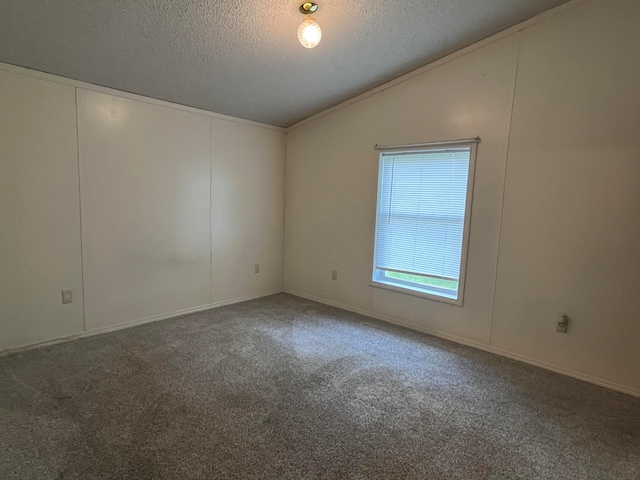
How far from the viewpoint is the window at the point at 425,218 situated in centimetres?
310

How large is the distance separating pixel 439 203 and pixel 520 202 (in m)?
0.69

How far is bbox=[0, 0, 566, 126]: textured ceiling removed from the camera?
218cm

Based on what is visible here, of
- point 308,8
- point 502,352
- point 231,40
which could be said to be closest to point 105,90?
point 231,40

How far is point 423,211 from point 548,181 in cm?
106

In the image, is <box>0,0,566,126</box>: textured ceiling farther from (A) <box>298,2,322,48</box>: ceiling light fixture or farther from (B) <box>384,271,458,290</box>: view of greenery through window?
(B) <box>384,271,458,290</box>: view of greenery through window

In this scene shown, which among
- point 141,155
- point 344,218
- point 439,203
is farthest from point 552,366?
point 141,155

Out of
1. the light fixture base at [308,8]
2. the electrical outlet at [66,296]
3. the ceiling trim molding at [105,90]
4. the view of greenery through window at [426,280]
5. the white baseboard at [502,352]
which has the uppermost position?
the light fixture base at [308,8]

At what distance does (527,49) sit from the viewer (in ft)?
8.78

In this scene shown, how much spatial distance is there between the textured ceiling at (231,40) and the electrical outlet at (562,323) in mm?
2365

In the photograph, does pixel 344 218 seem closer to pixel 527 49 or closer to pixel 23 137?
pixel 527 49

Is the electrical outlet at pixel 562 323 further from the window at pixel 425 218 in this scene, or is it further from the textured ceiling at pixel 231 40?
the textured ceiling at pixel 231 40

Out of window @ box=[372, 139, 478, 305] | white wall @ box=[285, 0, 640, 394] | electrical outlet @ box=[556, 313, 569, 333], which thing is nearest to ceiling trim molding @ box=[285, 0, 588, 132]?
white wall @ box=[285, 0, 640, 394]

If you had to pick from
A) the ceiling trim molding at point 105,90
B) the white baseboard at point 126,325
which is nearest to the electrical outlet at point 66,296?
the white baseboard at point 126,325

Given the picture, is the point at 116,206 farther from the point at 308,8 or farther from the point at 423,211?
the point at 423,211
